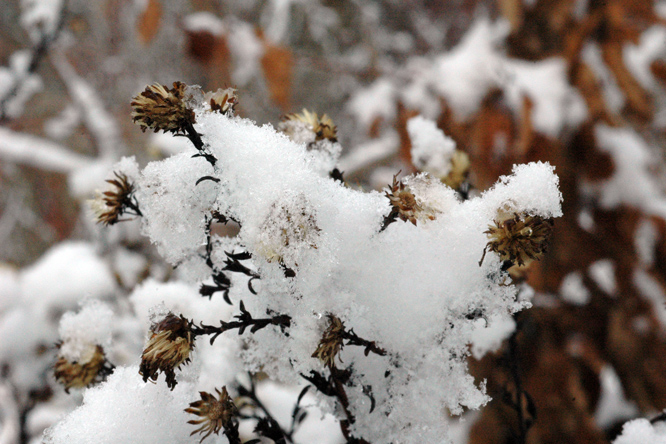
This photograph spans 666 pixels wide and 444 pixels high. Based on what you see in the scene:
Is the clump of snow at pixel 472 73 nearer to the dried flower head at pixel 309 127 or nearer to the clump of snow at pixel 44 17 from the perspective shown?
the dried flower head at pixel 309 127

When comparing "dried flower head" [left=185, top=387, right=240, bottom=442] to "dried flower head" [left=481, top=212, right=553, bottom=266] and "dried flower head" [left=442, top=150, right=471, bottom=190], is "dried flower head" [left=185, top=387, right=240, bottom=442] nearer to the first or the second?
"dried flower head" [left=481, top=212, right=553, bottom=266]

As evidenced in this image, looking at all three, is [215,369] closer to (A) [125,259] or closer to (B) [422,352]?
(B) [422,352]

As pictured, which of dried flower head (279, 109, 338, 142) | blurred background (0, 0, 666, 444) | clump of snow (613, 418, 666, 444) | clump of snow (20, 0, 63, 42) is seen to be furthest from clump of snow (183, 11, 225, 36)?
clump of snow (613, 418, 666, 444)

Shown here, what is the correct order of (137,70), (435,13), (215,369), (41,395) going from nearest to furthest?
(215,369)
(41,395)
(137,70)
(435,13)

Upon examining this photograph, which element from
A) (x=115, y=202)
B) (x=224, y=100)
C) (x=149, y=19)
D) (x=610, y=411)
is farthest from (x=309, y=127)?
(x=149, y=19)

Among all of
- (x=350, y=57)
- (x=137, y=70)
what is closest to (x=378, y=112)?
(x=350, y=57)

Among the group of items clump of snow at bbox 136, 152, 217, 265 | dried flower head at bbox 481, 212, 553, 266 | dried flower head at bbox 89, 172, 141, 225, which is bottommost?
dried flower head at bbox 481, 212, 553, 266

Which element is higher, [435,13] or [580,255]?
[435,13]
